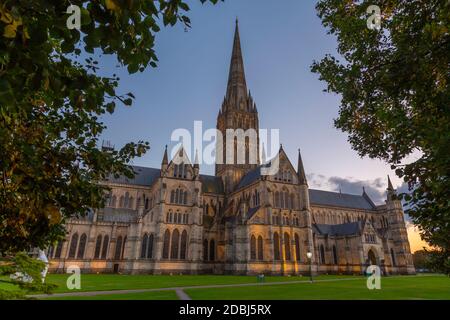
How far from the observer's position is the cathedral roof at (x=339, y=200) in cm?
6938

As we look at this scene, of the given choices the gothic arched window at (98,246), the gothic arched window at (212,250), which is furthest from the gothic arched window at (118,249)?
the gothic arched window at (212,250)

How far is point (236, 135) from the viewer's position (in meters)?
70.9

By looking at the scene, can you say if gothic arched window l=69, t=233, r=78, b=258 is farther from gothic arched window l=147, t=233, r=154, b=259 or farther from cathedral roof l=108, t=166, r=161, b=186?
cathedral roof l=108, t=166, r=161, b=186

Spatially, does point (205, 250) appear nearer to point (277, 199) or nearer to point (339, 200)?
point (277, 199)

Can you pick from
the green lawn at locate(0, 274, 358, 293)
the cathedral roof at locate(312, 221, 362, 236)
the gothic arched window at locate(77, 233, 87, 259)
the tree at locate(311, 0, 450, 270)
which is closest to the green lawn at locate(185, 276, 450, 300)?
the green lawn at locate(0, 274, 358, 293)

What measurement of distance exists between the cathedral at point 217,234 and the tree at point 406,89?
32715 millimetres

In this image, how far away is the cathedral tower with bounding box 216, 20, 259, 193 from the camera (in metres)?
67.7

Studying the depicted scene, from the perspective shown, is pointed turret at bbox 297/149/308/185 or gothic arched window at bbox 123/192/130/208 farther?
gothic arched window at bbox 123/192/130/208

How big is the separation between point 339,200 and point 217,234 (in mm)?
35913

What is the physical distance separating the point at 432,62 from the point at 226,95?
241ft

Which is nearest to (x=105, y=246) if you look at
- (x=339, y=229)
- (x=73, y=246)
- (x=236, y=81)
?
(x=73, y=246)

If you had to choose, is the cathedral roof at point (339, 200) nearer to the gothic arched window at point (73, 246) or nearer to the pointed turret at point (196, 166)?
the pointed turret at point (196, 166)
